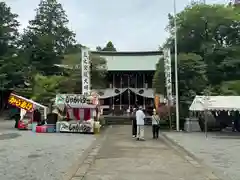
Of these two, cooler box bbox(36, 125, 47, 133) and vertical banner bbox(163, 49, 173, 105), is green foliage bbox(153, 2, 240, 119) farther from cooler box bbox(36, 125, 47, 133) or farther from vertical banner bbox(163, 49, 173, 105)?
cooler box bbox(36, 125, 47, 133)

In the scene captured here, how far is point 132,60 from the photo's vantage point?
146 ft

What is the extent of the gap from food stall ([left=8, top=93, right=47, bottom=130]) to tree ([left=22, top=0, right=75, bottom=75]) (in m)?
18.3

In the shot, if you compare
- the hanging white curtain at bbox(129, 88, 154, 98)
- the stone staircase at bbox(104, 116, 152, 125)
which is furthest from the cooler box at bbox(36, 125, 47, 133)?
the hanging white curtain at bbox(129, 88, 154, 98)

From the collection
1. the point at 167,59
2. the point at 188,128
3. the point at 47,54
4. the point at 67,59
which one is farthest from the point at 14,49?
the point at 188,128

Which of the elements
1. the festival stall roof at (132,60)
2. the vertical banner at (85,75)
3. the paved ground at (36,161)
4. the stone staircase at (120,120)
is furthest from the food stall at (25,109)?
the festival stall roof at (132,60)

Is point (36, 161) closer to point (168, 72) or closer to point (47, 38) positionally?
point (168, 72)

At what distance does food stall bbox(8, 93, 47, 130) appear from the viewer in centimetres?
2377

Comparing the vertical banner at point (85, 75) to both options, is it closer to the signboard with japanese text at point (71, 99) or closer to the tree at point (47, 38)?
the signboard with japanese text at point (71, 99)

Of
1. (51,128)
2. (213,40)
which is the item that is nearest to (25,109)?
(51,128)

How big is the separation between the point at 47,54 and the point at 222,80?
22720 millimetres

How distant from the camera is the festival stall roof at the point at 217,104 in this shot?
850 inches

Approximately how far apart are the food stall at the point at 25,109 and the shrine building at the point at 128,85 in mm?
15588

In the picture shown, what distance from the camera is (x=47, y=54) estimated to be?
44.3 metres

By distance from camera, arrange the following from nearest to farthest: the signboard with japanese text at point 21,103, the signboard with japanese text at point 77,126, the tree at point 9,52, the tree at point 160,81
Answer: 1. the signboard with japanese text at point 77,126
2. the signboard with japanese text at point 21,103
3. the tree at point 160,81
4. the tree at point 9,52
